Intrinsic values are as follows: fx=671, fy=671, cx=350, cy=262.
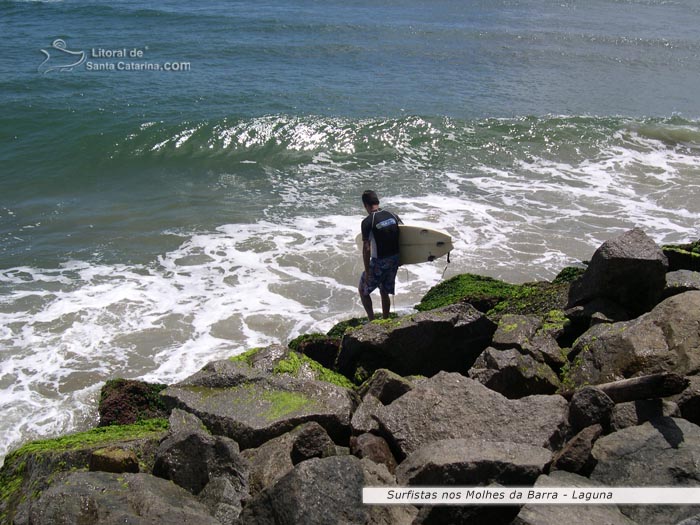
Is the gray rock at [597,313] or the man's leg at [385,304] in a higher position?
the gray rock at [597,313]

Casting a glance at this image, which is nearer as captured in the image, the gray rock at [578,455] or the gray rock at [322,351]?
the gray rock at [578,455]

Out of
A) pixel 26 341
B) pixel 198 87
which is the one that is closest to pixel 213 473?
pixel 26 341

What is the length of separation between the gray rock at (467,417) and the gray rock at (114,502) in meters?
1.65

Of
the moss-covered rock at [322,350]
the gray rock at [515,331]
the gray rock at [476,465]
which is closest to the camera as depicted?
the gray rock at [476,465]

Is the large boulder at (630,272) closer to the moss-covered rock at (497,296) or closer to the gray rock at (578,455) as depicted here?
the moss-covered rock at (497,296)

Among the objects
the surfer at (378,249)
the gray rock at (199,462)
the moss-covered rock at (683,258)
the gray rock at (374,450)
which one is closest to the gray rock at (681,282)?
the moss-covered rock at (683,258)

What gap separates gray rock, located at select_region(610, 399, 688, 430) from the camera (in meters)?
4.68

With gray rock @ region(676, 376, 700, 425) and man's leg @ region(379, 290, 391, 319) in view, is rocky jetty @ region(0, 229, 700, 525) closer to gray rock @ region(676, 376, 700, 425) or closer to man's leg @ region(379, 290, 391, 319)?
gray rock @ region(676, 376, 700, 425)

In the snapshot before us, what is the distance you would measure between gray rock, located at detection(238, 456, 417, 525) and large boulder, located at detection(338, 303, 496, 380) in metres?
2.60

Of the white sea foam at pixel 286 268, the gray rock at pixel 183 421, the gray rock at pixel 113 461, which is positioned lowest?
the white sea foam at pixel 286 268

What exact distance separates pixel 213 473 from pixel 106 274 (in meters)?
7.02

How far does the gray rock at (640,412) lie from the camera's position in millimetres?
4676

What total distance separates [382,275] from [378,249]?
→ 1.40ft

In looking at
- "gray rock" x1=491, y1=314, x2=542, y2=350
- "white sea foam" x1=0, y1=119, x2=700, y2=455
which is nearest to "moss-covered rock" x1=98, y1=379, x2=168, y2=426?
"white sea foam" x1=0, y1=119, x2=700, y2=455
